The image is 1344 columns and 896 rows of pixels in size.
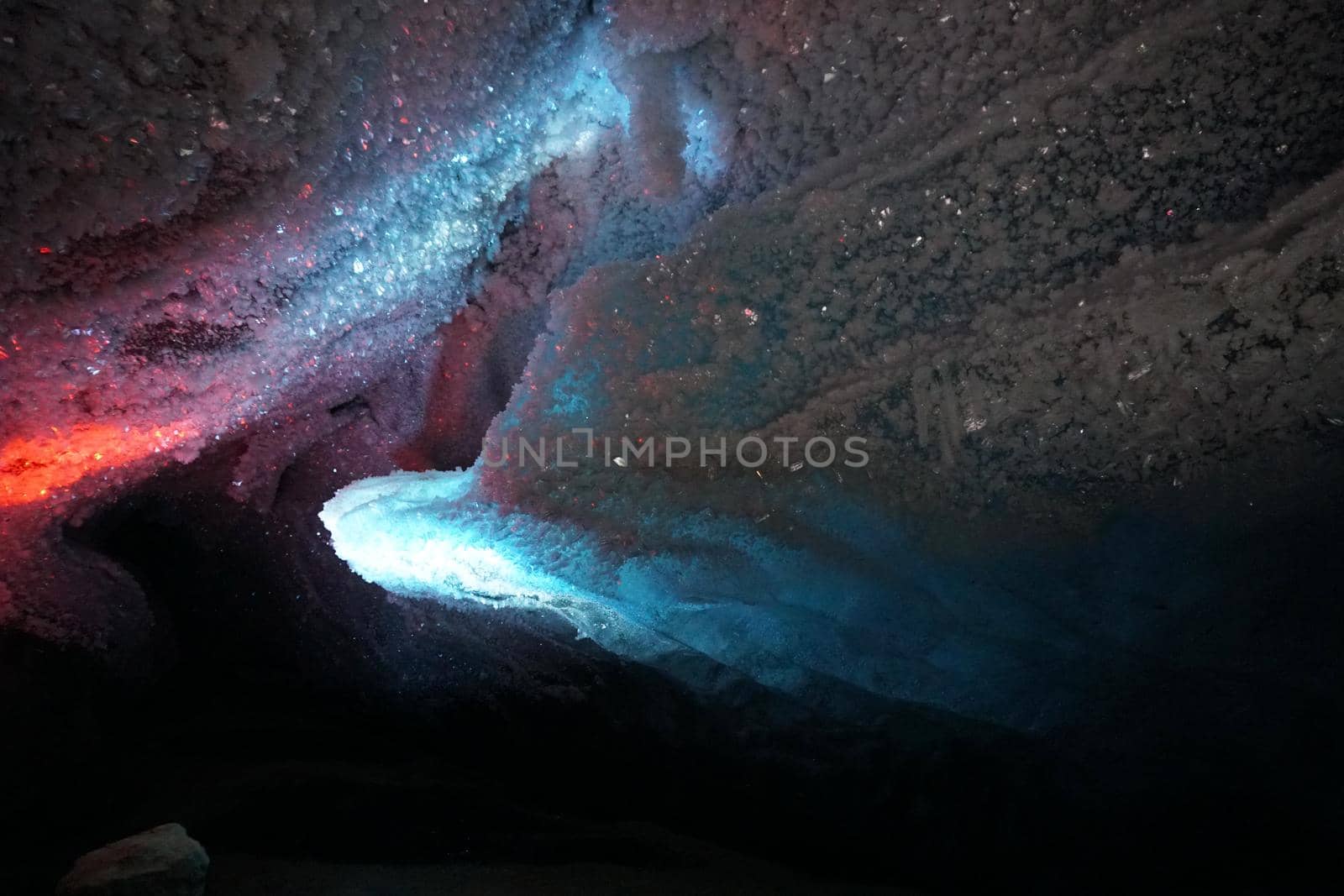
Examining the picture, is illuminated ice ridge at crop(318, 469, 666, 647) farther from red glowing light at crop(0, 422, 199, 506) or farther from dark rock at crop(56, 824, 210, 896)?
dark rock at crop(56, 824, 210, 896)

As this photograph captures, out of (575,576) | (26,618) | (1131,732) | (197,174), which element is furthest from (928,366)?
(26,618)

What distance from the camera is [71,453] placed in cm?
163

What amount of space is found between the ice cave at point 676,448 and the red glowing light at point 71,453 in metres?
0.02

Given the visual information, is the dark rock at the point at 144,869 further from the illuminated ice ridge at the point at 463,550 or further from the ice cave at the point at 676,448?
the illuminated ice ridge at the point at 463,550

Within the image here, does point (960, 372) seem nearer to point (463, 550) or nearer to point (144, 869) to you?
point (463, 550)

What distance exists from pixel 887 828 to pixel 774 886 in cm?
34

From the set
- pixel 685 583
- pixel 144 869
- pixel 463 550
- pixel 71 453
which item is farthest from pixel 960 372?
pixel 71 453

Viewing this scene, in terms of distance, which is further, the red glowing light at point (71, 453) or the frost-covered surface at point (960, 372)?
the red glowing light at point (71, 453)

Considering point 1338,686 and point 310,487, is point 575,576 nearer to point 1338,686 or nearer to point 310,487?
point 310,487

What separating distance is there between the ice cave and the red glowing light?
2 cm

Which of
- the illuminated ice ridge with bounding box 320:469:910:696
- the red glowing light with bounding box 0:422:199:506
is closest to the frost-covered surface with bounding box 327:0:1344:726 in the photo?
the illuminated ice ridge with bounding box 320:469:910:696

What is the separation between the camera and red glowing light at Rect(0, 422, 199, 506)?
155 centimetres

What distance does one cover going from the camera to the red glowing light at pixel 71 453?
155cm

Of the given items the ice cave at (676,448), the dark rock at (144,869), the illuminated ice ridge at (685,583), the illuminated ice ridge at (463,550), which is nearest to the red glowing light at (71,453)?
the ice cave at (676,448)
